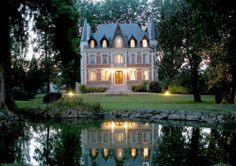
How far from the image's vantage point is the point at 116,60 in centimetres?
6141

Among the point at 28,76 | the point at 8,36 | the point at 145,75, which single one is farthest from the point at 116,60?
the point at 8,36

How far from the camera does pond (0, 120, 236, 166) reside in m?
12.0

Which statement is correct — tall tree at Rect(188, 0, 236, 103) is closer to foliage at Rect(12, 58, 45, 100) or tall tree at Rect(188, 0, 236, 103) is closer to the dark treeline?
the dark treeline

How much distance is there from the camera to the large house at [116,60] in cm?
6122

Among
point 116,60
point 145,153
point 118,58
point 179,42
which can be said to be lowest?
point 145,153

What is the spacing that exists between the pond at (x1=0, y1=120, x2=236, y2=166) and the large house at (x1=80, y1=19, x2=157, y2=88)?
39.6m

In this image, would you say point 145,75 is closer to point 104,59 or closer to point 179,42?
point 104,59

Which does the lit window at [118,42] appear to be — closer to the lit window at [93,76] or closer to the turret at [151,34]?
the turret at [151,34]

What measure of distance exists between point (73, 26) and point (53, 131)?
29.2ft

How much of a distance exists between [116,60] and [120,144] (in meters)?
46.6

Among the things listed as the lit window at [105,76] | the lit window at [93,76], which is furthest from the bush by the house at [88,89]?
the lit window at [93,76]

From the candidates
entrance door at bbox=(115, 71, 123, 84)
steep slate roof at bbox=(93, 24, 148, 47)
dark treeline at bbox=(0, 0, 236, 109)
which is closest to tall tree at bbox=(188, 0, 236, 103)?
dark treeline at bbox=(0, 0, 236, 109)

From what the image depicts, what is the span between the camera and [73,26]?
1009 inches

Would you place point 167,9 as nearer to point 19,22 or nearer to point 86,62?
point 19,22
